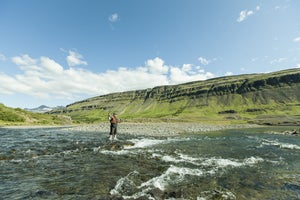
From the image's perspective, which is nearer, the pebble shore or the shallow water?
the shallow water

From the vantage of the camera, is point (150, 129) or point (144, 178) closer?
point (144, 178)

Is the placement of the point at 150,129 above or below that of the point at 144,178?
above

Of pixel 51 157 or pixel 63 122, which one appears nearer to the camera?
pixel 51 157

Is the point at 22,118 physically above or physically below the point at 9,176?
above

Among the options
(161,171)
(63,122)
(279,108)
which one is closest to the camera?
(161,171)

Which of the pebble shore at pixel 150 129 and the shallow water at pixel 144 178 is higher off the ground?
the pebble shore at pixel 150 129

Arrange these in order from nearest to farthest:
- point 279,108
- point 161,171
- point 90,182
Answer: point 90,182 < point 161,171 < point 279,108

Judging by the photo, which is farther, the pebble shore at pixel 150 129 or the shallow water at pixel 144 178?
the pebble shore at pixel 150 129

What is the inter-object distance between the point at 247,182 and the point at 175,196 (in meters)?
5.96

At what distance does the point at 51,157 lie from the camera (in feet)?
68.8

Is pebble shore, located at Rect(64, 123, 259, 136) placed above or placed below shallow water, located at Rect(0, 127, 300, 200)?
above

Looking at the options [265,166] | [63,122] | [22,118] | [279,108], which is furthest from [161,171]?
[279,108]

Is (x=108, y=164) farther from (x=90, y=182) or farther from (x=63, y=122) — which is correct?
(x=63, y=122)

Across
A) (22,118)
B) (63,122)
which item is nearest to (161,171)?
(22,118)
